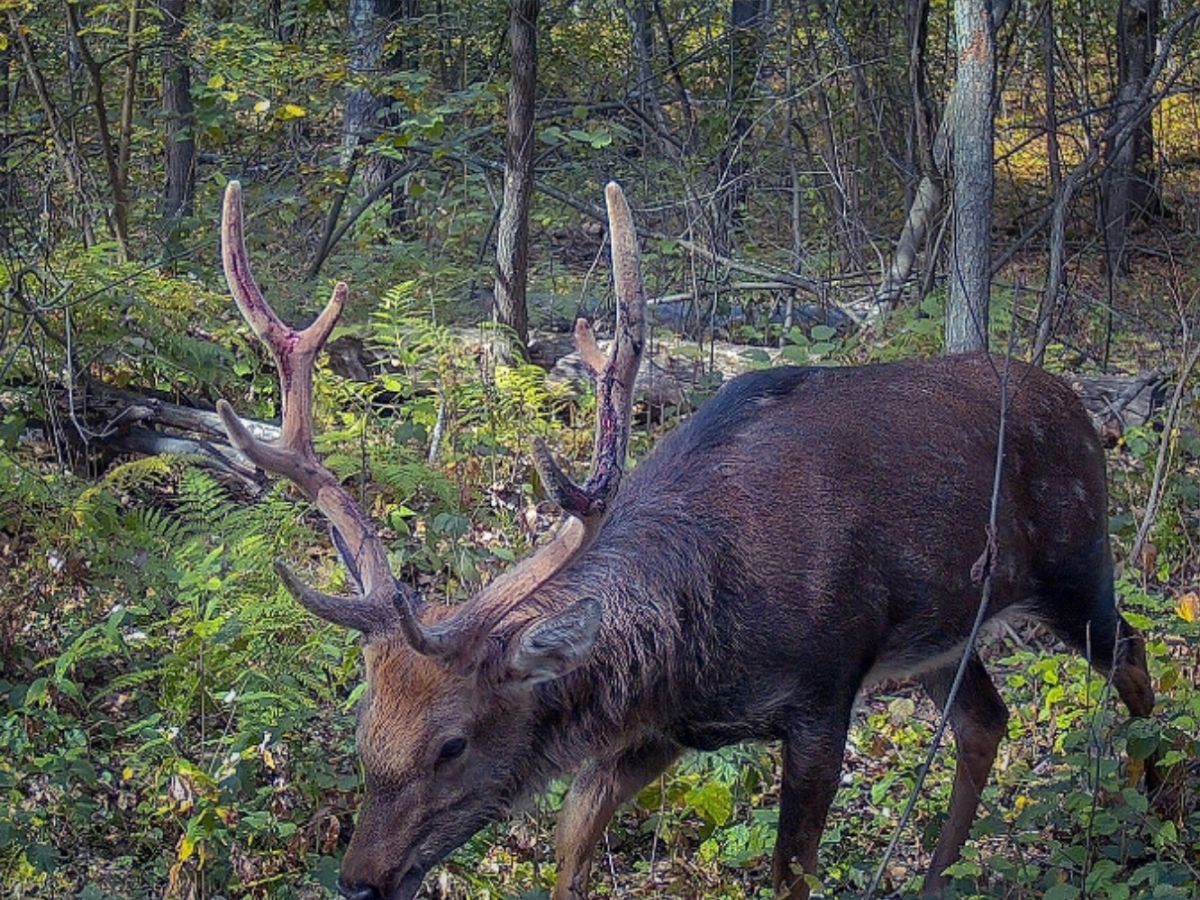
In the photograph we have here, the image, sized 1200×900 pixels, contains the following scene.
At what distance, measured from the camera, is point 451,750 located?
4727mm

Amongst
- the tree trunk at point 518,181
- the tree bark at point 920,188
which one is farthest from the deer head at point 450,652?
the tree trunk at point 518,181

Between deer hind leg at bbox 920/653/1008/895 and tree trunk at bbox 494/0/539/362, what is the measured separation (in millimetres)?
3798

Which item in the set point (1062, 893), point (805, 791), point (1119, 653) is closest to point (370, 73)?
point (1119, 653)

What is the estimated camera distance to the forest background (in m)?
5.77

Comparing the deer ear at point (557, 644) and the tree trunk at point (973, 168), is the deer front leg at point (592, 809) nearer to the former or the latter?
the deer ear at point (557, 644)

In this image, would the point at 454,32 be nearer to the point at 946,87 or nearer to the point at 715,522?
the point at 946,87

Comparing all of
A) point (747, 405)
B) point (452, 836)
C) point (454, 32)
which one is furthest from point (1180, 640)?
point (454, 32)

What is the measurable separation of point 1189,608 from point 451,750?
353cm

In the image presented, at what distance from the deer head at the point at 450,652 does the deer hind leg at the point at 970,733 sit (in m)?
1.88

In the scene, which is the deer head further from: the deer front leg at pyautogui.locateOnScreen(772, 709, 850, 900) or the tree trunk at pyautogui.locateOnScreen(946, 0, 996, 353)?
the tree trunk at pyautogui.locateOnScreen(946, 0, 996, 353)

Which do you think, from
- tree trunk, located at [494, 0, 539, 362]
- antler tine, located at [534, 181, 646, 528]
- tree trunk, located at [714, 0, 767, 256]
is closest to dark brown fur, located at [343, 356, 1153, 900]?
antler tine, located at [534, 181, 646, 528]

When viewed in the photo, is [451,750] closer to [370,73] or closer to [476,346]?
[476,346]

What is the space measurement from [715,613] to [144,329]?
460cm

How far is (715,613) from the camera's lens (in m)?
5.12
